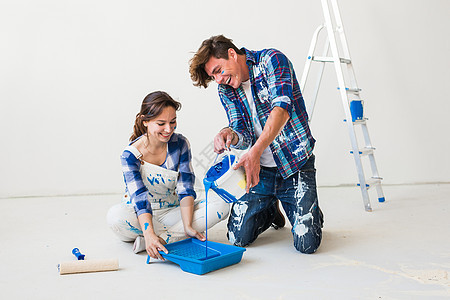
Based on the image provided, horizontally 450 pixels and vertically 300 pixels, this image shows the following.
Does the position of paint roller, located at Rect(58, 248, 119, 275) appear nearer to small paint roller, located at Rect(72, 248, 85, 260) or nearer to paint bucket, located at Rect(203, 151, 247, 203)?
small paint roller, located at Rect(72, 248, 85, 260)

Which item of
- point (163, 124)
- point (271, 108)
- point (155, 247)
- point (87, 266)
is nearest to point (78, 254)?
point (87, 266)

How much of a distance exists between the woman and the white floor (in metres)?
0.18

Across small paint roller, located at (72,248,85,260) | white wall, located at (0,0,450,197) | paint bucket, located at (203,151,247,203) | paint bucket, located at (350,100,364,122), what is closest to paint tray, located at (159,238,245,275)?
paint bucket, located at (203,151,247,203)

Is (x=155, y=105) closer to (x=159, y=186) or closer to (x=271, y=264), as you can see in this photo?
(x=159, y=186)

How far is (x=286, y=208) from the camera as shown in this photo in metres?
2.43

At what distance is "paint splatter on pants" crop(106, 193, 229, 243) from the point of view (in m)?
2.25

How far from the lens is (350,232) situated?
258cm

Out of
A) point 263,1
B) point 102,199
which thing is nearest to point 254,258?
point 102,199

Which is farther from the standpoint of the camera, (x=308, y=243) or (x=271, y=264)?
(x=308, y=243)

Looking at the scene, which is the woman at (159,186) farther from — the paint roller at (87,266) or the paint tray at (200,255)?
the paint roller at (87,266)

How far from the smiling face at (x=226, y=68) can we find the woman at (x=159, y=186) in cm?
24

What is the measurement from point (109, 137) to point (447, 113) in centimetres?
312

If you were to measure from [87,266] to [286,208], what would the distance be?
106cm

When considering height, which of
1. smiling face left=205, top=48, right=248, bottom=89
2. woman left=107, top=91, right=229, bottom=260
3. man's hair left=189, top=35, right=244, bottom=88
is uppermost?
man's hair left=189, top=35, right=244, bottom=88
